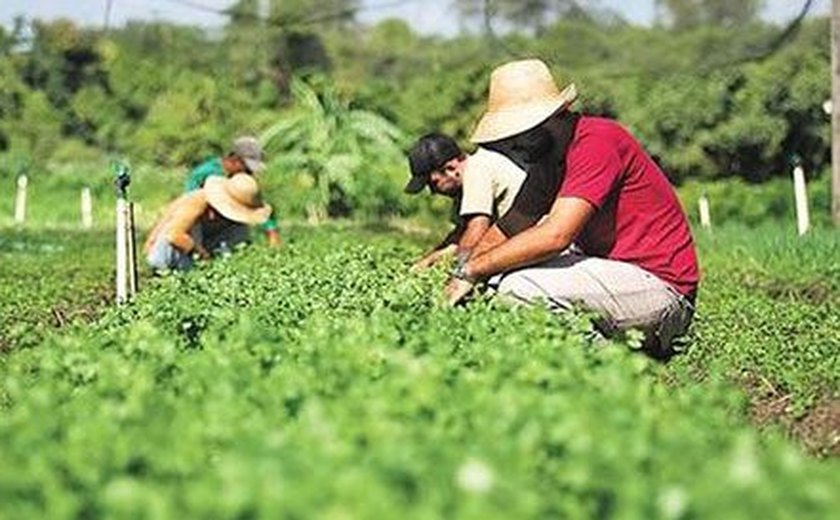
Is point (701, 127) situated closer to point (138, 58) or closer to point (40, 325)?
point (138, 58)

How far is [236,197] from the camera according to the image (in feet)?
43.6

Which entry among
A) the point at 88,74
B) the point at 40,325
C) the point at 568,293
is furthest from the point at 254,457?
the point at 88,74

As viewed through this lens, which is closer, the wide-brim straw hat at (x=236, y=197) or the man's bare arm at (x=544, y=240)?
the man's bare arm at (x=544, y=240)

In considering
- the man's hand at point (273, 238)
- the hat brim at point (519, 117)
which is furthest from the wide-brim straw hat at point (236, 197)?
the hat brim at point (519, 117)

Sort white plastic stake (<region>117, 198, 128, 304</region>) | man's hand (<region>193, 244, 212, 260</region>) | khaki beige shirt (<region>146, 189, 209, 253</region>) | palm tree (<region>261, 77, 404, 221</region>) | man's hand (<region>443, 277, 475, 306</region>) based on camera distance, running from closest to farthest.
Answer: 1. man's hand (<region>443, 277, 475, 306</region>)
2. white plastic stake (<region>117, 198, 128, 304</region>)
3. khaki beige shirt (<region>146, 189, 209, 253</region>)
4. man's hand (<region>193, 244, 212, 260</region>)
5. palm tree (<region>261, 77, 404, 221</region>)

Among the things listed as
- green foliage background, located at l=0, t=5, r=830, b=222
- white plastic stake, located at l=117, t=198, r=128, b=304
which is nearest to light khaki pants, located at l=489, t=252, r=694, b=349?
white plastic stake, located at l=117, t=198, r=128, b=304

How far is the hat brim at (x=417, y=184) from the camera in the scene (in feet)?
28.7

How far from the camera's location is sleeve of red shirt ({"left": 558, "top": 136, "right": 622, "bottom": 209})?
690 cm

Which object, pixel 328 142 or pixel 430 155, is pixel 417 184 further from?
pixel 328 142

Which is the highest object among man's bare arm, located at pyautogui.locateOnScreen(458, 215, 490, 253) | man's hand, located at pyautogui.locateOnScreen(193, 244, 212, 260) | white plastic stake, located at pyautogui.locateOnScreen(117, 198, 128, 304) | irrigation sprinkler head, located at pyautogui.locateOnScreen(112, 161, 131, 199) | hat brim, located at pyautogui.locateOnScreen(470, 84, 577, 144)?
hat brim, located at pyautogui.locateOnScreen(470, 84, 577, 144)

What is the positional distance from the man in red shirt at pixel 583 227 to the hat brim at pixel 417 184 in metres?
1.02

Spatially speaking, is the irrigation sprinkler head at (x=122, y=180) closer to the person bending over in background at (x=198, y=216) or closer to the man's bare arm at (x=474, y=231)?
the person bending over in background at (x=198, y=216)

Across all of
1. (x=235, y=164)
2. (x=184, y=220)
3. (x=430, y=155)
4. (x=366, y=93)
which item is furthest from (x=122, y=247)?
(x=366, y=93)

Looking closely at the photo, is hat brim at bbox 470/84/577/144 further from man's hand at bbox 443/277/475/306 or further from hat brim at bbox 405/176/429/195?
hat brim at bbox 405/176/429/195
